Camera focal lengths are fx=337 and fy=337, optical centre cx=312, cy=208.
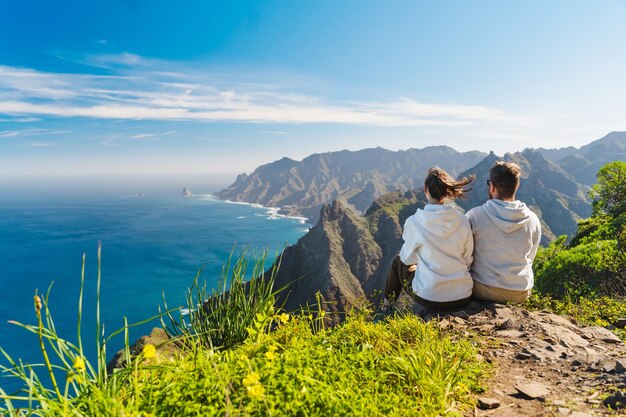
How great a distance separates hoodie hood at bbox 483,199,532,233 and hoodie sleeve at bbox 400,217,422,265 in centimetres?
113

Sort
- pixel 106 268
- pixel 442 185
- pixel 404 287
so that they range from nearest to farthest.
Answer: pixel 442 185 → pixel 404 287 → pixel 106 268

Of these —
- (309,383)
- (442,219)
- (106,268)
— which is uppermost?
(442,219)

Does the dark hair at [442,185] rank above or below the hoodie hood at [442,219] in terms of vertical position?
above

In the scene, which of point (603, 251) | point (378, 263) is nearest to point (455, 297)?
point (603, 251)

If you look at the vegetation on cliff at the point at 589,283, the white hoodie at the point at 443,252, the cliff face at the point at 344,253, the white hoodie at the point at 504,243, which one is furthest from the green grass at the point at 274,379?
the cliff face at the point at 344,253

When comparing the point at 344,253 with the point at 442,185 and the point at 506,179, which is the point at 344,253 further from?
the point at 442,185

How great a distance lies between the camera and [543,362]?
3.47m

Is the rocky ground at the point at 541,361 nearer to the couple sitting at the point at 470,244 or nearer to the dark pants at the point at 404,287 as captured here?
the dark pants at the point at 404,287

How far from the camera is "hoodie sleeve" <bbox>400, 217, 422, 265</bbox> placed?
5.02 m

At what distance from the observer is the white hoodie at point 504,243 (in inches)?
190

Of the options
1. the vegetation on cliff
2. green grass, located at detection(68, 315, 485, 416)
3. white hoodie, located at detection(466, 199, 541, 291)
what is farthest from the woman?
the vegetation on cliff

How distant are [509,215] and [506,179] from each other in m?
0.52

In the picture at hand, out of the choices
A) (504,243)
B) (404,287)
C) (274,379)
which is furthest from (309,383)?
(504,243)

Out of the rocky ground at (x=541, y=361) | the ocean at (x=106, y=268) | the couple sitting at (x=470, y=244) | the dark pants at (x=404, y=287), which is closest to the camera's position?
the rocky ground at (x=541, y=361)
